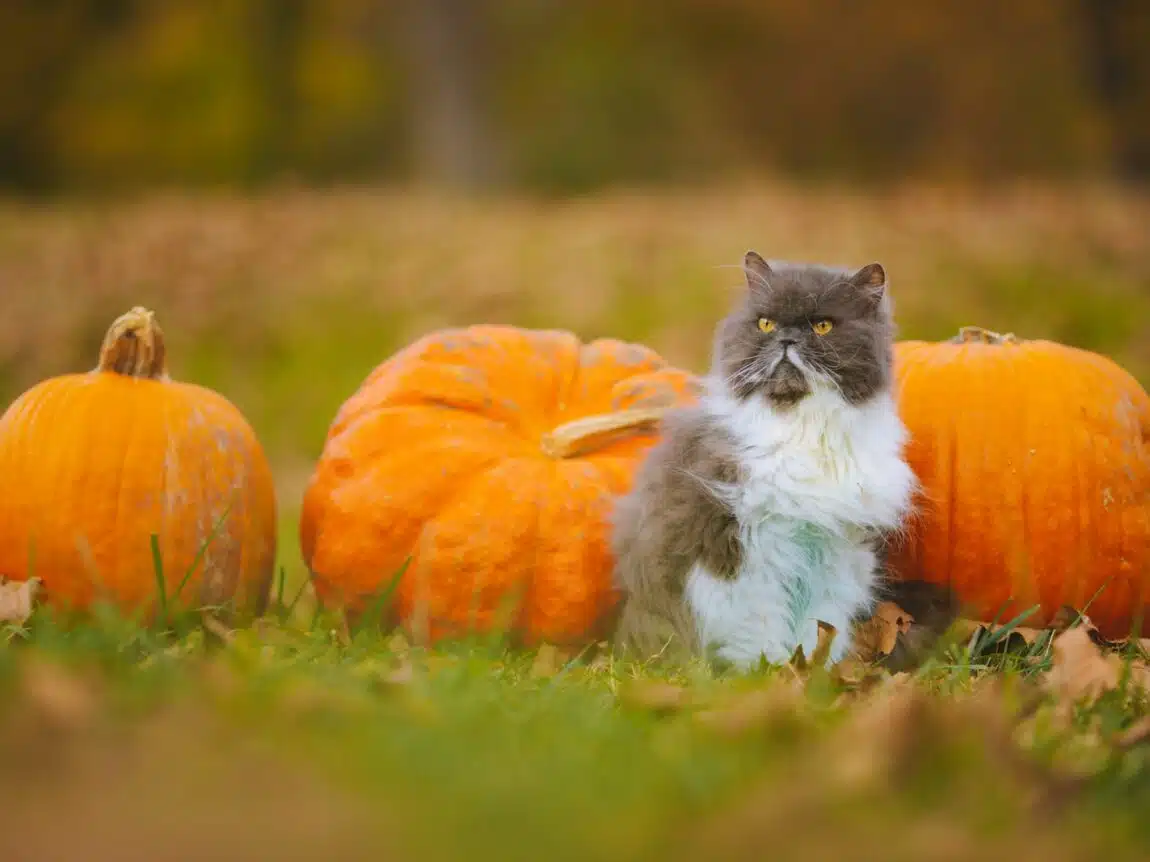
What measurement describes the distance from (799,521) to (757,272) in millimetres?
585

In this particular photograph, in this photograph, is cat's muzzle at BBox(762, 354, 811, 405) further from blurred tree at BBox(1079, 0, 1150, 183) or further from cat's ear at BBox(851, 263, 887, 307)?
blurred tree at BBox(1079, 0, 1150, 183)

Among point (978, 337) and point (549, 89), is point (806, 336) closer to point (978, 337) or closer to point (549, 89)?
point (978, 337)

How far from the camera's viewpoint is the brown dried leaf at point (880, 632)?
2.61 meters

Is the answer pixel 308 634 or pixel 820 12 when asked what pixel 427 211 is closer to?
pixel 308 634

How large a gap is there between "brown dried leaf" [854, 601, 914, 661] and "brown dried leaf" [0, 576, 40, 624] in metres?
1.85

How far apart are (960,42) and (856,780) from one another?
1531cm

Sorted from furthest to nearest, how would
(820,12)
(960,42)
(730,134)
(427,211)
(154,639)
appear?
(730,134), (820,12), (960,42), (427,211), (154,639)

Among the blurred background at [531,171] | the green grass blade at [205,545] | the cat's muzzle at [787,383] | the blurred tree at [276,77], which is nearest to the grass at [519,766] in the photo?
the green grass blade at [205,545]

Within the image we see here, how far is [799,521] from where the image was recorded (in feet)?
8.11

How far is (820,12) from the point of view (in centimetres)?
1644

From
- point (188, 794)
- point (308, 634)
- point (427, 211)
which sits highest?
point (427, 211)

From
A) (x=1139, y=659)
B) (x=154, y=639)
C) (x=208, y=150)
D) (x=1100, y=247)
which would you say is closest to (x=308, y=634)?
(x=154, y=639)

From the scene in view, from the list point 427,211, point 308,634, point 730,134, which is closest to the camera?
point 308,634

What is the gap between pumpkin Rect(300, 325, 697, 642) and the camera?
2824 mm
